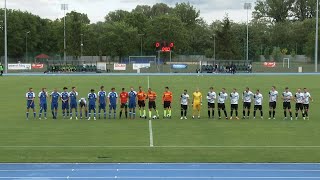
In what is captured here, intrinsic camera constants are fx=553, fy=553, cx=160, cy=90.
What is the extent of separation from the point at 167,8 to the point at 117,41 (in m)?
36.5

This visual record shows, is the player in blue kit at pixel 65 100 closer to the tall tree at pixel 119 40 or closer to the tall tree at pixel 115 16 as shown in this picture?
the tall tree at pixel 119 40

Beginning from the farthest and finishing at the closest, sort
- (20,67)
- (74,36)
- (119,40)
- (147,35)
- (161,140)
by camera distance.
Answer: (147,35), (119,40), (74,36), (20,67), (161,140)

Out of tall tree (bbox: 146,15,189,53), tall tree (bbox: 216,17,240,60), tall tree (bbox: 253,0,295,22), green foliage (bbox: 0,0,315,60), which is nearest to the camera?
tall tree (bbox: 216,17,240,60)

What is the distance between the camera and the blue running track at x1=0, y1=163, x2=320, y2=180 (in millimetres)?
15258

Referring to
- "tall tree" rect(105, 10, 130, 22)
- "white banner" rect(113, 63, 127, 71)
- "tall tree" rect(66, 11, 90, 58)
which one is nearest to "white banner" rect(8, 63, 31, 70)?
"white banner" rect(113, 63, 127, 71)

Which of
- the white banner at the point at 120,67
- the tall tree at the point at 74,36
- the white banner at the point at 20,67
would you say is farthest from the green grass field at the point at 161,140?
the tall tree at the point at 74,36

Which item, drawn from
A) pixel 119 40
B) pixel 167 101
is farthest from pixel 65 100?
pixel 119 40

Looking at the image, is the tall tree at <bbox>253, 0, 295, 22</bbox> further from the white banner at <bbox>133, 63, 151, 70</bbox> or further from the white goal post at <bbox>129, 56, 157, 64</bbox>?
the white banner at <bbox>133, 63, 151, 70</bbox>

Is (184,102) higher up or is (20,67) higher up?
(20,67)

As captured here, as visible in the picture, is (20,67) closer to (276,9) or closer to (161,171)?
(276,9)

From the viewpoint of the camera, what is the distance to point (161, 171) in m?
15.9

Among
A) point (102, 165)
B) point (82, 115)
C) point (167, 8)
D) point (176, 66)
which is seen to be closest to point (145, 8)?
point (167, 8)

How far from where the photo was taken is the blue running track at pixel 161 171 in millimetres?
15258

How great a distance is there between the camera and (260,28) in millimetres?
115625
